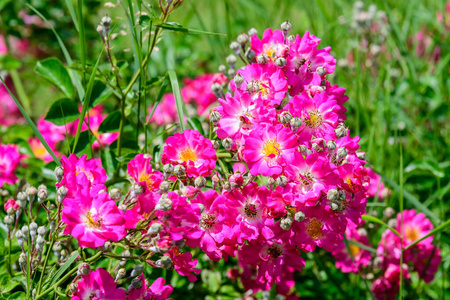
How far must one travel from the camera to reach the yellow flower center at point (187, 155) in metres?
0.85

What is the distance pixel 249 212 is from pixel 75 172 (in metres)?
0.29

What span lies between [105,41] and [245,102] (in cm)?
28

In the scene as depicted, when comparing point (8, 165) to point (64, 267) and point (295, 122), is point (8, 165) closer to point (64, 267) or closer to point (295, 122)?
point (64, 267)

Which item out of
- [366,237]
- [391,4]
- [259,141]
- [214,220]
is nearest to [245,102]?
[259,141]

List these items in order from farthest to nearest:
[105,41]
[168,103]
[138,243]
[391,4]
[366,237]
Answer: [391,4]
[168,103]
[366,237]
[105,41]
[138,243]

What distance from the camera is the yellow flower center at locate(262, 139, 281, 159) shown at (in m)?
0.79

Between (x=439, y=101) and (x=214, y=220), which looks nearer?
(x=214, y=220)

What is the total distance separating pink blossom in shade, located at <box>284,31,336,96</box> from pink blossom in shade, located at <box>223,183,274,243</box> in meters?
0.23

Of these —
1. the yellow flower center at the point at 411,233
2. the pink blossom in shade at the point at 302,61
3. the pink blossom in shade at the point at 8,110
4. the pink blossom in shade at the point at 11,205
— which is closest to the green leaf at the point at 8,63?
the pink blossom in shade at the point at 8,110

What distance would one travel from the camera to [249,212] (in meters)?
0.82

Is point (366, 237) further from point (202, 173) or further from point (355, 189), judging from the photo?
point (202, 173)

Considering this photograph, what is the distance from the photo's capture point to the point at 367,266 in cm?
128

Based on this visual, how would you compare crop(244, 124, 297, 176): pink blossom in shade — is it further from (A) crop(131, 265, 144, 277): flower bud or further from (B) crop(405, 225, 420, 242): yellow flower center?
(B) crop(405, 225, 420, 242): yellow flower center

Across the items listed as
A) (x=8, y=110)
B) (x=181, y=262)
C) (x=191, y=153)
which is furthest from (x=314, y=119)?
(x=8, y=110)
